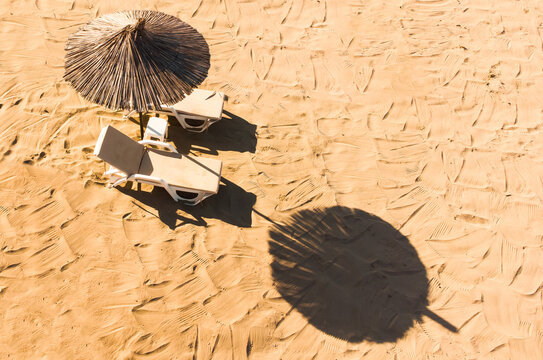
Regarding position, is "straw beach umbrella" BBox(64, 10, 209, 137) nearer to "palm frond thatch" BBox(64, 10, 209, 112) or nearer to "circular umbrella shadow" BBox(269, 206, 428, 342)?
"palm frond thatch" BBox(64, 10, 209, 112)

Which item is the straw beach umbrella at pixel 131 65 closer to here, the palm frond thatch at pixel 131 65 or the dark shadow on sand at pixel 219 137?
the palm frond thatch at pixel 131 65

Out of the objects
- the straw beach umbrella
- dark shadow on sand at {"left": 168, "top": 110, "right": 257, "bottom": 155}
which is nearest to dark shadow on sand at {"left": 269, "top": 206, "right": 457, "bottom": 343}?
dark shadow on sand at {"left": 168, "top": 110, "right": 257, "bottom": 155}

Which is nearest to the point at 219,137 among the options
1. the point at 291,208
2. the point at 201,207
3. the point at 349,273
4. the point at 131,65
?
the point at 201,207

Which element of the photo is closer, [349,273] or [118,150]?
[118,150]

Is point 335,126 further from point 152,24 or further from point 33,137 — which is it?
point 33,137

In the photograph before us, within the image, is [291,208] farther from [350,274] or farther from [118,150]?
[118,150]

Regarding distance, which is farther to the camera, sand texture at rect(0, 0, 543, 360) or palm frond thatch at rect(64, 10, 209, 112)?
sand texture at rect(0, 0, 543, 360)
